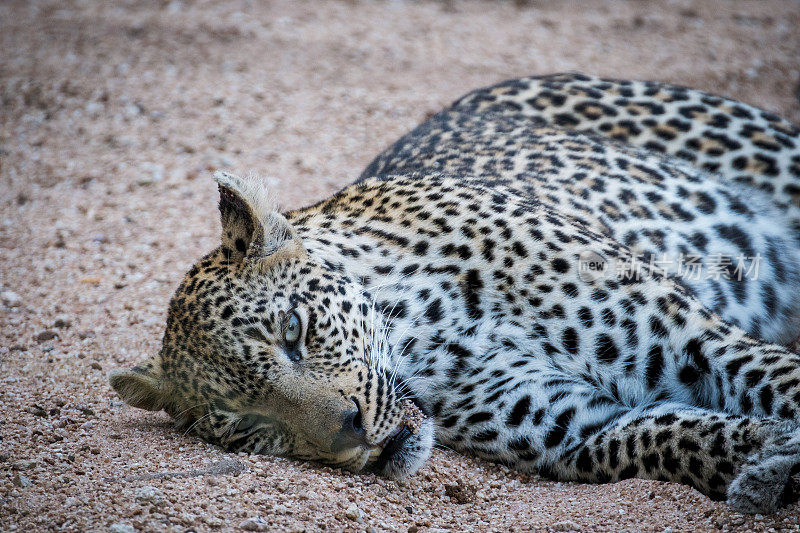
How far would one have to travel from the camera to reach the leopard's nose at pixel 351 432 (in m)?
3.90

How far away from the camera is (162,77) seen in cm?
1016

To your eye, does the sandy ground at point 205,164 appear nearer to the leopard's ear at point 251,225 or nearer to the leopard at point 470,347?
the leopard at point 470,347

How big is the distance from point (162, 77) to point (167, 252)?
12.6 feet

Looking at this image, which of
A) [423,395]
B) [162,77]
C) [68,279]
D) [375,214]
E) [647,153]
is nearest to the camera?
[423,395]

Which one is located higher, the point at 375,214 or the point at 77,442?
the point at 375,214

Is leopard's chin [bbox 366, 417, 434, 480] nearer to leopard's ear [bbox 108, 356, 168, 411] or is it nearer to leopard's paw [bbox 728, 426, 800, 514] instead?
leopard's ear [bbox 108, 356, 168, 411]

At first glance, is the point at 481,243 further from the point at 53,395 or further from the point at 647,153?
the point at 53,395

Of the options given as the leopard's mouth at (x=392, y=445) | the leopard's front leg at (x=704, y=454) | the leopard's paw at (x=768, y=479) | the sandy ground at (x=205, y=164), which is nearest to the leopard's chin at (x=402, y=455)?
the leopard's mouth at (x=392, y=445)

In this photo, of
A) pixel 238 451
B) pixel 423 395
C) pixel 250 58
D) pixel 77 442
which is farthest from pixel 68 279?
pixel 250 58

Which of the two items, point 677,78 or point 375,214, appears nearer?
point 375,214

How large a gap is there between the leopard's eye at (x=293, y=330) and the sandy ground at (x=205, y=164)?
0.67 meters

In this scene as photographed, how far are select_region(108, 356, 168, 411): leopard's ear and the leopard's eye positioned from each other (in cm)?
83

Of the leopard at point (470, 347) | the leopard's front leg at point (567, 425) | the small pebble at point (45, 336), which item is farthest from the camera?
the small pebble at point (45, 336)

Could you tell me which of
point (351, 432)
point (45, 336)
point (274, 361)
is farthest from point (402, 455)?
point (45, 336)
